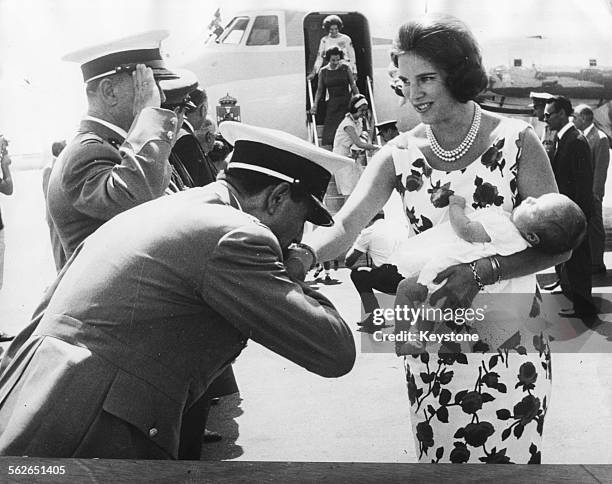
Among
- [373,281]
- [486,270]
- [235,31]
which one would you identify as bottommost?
[373,281]

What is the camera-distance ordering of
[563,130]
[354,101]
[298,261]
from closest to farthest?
[298,261] → [563,130] → [354,101]

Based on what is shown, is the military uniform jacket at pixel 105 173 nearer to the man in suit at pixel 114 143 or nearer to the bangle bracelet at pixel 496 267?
the man in suit at pixel 114 143

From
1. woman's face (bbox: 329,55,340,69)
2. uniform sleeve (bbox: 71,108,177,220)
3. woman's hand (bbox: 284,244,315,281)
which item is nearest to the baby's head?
woman's hand (bbox: 284,244,315,281)

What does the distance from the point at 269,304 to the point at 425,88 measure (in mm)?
683

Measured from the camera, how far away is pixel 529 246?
76.9 inches

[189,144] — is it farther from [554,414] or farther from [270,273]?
[554,414]

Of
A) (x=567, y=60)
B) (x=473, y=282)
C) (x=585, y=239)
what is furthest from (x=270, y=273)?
(x=567, y=60)

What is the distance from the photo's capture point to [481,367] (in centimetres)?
204

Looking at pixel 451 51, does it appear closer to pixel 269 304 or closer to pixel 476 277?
pixel 476 277

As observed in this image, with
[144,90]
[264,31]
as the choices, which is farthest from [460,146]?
[144,90]

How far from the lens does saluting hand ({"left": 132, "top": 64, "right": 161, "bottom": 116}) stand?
228cm

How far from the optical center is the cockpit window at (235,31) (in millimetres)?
2268

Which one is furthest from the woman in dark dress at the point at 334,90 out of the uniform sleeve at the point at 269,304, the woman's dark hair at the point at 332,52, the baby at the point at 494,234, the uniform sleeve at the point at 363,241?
the uniform sleeve at the point at 269,304

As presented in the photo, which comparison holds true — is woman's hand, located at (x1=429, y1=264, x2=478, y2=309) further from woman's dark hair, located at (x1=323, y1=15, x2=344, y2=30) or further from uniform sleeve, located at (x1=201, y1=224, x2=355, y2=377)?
woman's dark hair, located at (x1=323, y1=15, x2=344, y2=30)
